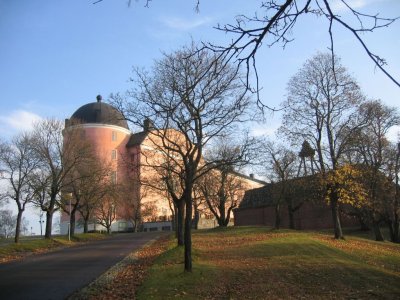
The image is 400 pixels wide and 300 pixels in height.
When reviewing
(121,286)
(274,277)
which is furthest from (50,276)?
(274,277)

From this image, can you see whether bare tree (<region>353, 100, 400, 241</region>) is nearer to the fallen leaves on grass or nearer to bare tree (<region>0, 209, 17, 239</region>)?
the fallen leaves on grass

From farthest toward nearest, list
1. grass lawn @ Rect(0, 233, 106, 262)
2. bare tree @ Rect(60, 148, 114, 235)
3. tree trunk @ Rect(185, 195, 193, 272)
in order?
1. bare tree @ Rect(60, 148, 114, 235)
2. grass lawn @ Rect(0, 233, 106, 262)
3. tree trunk @ Rect(185, 195, 193, 272)

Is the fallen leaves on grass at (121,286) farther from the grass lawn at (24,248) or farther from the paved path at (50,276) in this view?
the grass lawn at (24,248)

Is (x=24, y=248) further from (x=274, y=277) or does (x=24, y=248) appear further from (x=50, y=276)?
(x=274, y=277)

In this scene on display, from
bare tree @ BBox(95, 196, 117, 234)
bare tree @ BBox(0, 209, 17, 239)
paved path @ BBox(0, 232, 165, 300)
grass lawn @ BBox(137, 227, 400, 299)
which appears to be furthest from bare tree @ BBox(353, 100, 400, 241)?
bare tree @ BBox(0, 209, 17, 239)

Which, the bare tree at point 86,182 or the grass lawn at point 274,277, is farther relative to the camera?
the bare tree at point 86,182

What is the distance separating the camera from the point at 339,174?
29703 mm

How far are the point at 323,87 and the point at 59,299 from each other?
88.2 ft

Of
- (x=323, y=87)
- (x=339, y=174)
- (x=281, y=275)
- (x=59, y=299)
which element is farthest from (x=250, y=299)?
(x=323, y=87)

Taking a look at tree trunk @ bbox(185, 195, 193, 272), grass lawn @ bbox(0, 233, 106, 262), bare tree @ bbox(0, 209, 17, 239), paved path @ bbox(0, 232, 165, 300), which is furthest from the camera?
bare tree @ bbox(0, 209, 17, 239)

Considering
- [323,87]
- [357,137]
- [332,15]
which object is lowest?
[332,15]

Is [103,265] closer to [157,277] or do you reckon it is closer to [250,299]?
[157,277]

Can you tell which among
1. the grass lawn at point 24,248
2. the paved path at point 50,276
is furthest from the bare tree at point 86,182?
the paved path at point 50,276

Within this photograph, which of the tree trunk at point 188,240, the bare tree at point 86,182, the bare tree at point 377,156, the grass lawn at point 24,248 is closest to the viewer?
the tree trunk at point 188,240
